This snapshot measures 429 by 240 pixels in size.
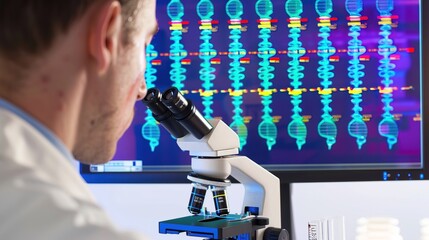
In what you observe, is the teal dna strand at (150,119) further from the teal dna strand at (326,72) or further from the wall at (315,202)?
the teal dna strand at (326,72)

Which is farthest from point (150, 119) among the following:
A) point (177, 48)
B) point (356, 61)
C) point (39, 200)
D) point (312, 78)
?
point (39, 200)

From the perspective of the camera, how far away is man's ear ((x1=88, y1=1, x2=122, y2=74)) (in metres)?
0.66

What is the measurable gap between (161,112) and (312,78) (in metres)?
0.46

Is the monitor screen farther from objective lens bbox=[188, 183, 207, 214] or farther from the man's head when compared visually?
the man's head

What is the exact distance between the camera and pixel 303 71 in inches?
63.7

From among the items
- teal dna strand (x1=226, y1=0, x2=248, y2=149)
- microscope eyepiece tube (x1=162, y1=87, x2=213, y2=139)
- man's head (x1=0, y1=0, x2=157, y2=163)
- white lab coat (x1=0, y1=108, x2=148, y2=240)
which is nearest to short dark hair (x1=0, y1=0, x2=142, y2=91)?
man's head (x1=0, y1=0, x2=157, y2=163)

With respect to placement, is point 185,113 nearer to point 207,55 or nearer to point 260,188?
point 260,188

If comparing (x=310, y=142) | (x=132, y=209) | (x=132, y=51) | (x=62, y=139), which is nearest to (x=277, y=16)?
(x=310, y=142)

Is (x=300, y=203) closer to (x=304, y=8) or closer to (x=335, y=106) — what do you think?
(x=335, y=106)

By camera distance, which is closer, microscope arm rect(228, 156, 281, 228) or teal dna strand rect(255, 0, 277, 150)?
microscope arm rect(228, 156, 281, 228)

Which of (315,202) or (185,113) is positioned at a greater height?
(185,113)

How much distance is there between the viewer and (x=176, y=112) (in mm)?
1308

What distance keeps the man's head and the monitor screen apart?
0.91m

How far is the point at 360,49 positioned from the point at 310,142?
0.85 ft
